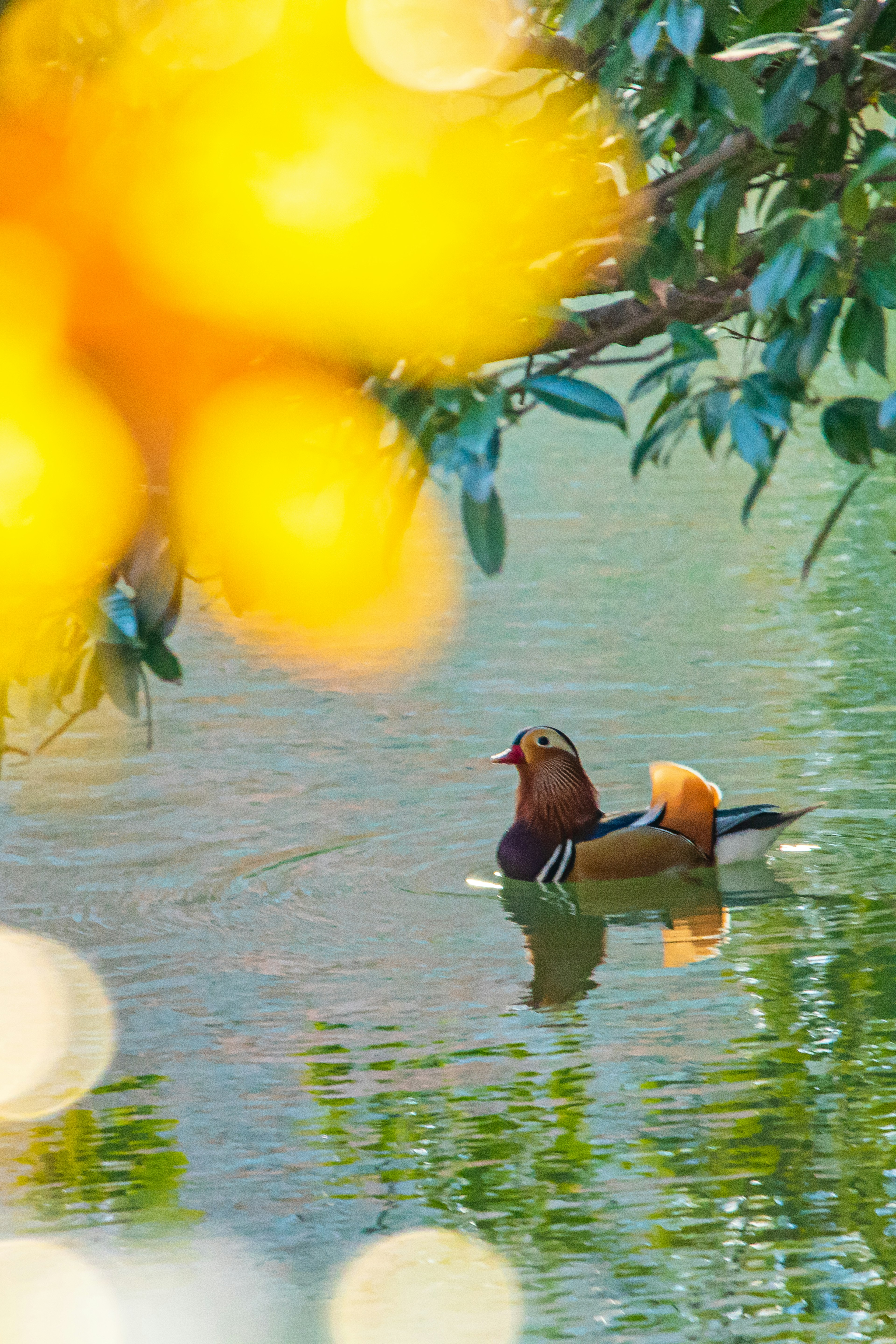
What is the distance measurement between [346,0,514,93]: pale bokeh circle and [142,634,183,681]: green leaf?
134 centimetres

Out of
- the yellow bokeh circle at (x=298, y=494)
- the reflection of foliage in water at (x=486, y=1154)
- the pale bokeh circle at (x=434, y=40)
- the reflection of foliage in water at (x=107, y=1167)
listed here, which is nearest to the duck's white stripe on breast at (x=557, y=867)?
the reflection of foliage in water at (x=486, y=1154)

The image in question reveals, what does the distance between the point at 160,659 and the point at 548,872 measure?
4473 mm

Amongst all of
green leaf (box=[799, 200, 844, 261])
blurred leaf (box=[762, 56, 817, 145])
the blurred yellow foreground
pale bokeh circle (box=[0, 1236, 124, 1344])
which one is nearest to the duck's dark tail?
pale bokeh circle (box=[0, 1236, 124, 1344])

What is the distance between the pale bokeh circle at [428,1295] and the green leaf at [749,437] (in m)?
2.19

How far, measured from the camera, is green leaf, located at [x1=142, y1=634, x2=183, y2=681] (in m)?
3.94

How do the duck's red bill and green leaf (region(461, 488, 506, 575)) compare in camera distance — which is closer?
green leaf (region(461, 488, 506, 575))

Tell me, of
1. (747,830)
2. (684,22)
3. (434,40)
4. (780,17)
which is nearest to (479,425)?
(684,22)

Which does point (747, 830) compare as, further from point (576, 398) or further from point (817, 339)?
point (576, 398)

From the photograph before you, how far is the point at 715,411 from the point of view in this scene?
348 centimetres

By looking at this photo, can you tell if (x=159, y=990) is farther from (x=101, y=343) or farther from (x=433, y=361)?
(x=433, y=361)

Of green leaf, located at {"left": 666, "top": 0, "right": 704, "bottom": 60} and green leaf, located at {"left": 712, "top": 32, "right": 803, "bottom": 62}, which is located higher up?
green leaf, located at {"left": 666, "top": 0, "right": 704, "bottom": 60}

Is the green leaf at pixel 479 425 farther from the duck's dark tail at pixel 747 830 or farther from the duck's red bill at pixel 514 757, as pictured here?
the duck's red bill at pixel 514 757

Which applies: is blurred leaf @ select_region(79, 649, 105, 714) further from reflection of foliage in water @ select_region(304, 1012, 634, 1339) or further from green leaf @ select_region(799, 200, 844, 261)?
reflection of foliage in water @ select_region(304, 1012, 634, 1339)

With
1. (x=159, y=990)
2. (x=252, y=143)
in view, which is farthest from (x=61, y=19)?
(x=159, y=990)
